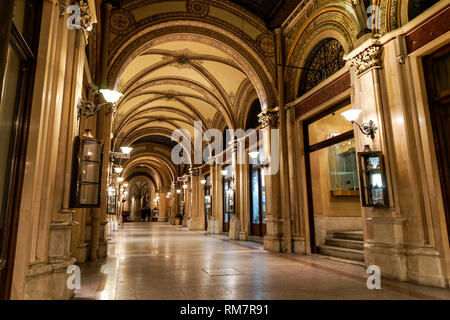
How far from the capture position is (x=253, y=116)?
41.4 feet

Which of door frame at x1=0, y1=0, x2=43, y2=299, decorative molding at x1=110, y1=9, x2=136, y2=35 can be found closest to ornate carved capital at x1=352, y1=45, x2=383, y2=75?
door frame at x1=0, y1=0, x2=43, y2=299

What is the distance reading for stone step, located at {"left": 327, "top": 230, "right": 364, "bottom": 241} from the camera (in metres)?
8.39

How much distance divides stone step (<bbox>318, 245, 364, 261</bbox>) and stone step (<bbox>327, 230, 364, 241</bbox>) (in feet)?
2.80

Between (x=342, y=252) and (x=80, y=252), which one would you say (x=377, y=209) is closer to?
(x=342, y=252)

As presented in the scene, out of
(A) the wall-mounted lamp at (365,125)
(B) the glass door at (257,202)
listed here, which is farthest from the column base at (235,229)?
(A) the wall-mounted lamp at (365,125)

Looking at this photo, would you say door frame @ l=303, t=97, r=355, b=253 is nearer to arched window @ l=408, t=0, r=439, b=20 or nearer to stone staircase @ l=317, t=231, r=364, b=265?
stone staircase @ l=317, t=231, r=364, b=265

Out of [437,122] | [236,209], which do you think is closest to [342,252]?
[437,122]

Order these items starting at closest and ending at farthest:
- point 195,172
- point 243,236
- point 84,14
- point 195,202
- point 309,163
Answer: point 84,14 < point 309,163 < point 243,236 < point 195,202 < point 195,172

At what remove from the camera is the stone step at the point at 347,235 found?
8.39 metres

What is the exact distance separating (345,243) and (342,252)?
0.51m

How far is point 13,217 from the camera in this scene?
10.1 feet

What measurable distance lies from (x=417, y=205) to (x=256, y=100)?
8207mm

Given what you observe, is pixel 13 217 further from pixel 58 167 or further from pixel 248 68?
pixel 248 68

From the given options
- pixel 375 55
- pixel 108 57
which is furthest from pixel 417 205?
pixel 108 57
